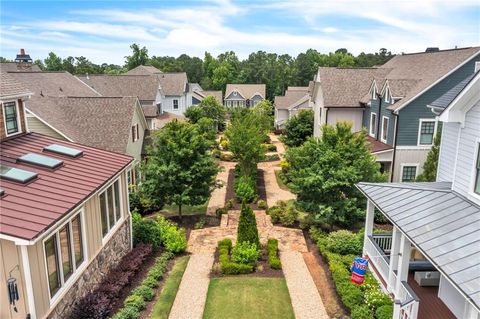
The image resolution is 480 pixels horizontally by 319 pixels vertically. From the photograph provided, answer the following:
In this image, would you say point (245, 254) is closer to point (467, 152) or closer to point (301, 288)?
point (301, 288)

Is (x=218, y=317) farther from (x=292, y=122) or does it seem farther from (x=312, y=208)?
(x=292, y=122)

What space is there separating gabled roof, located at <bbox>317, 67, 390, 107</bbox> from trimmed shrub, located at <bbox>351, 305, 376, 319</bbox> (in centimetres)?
2214

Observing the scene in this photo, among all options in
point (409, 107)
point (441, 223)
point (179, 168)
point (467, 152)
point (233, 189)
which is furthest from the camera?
point (233, 189)

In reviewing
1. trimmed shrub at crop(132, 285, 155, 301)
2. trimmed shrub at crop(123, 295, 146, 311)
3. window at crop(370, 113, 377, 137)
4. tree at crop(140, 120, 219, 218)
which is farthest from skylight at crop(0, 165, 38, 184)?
window at crop(370, 113, 377, 137)

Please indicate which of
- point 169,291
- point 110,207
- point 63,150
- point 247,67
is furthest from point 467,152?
point 247,67

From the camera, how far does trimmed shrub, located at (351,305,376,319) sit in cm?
1166

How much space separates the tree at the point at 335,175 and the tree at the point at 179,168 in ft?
17.7

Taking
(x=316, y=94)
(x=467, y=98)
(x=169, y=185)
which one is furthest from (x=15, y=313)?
(x=316, y=94)

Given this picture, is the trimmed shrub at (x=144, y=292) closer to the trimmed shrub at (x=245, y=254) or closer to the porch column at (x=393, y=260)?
the trimmed shrub at (x=245, y=254)

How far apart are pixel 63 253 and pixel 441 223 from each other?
10.9m

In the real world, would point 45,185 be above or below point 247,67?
below

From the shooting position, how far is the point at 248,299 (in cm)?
1385

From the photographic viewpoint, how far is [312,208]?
19.7 m

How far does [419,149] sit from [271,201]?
10.8 m
